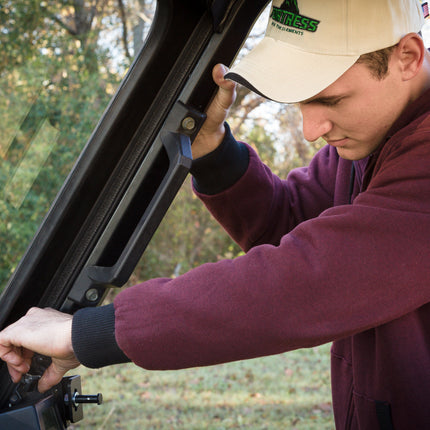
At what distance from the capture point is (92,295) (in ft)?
4.30

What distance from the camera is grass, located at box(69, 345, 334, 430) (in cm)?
416

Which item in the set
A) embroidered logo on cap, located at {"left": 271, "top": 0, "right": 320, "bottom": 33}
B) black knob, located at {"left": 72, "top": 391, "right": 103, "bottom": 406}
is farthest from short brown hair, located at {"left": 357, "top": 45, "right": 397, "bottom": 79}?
black knob, located at {"left": 72, "top": 391, "right": 103, "bottom": 406}

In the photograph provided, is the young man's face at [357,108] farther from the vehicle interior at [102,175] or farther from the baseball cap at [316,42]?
the vehicle interior at [102,175]

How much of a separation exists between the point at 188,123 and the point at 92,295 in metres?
0.45

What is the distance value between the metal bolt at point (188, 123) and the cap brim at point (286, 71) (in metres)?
0.13

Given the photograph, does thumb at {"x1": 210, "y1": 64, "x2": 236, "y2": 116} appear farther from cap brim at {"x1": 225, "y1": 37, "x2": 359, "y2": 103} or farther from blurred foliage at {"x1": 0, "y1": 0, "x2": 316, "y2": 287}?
blurred foliage at {"x1": 0, "y1": 0, "x2": 316, "y2": 287}

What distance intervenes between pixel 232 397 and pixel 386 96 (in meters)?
3.72

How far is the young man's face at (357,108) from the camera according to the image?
1.31 meters

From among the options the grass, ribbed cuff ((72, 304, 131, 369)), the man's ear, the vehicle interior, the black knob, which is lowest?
the grass

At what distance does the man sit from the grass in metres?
2.82

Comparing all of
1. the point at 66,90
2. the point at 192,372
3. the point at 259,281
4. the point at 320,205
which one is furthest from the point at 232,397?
the point at 259,281

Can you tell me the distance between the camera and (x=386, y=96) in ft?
4.40

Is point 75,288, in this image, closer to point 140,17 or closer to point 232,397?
point 140,17

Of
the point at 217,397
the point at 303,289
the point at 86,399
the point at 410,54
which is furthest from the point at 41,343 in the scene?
the point at 217,397
